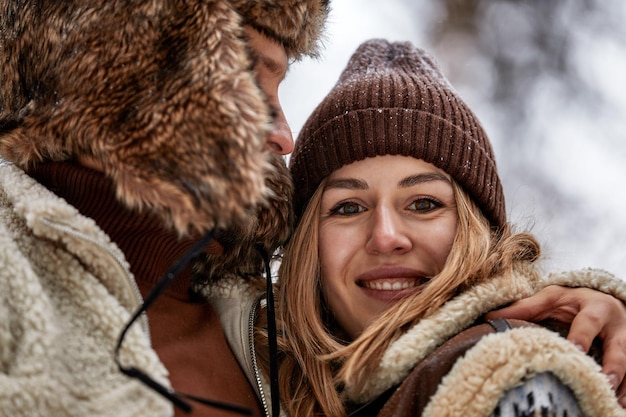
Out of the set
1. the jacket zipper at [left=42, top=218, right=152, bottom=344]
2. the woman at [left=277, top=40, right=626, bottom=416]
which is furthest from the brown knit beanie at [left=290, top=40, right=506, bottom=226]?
the jacket zipper at [left=42, top=218, right=152, bottom=344]

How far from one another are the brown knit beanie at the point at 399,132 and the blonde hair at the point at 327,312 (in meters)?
0.07

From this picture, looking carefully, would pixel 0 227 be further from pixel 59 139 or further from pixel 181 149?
pixel 181 149

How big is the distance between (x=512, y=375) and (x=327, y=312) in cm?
86

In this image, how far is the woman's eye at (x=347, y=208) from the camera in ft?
6.34

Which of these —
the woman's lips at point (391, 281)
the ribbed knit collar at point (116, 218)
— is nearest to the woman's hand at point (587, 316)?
the woman's lips at point (391, 281)

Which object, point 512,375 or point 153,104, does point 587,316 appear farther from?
point 153,104

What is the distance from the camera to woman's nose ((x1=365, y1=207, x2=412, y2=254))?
178 centimetres

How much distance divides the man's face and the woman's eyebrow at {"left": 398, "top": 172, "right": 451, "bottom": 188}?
0.35 m

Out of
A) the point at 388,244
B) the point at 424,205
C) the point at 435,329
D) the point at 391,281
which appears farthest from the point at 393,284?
the point at 435,329

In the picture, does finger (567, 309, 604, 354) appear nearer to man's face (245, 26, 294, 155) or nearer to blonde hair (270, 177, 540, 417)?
blonde hair (270, 177, 540, 417)

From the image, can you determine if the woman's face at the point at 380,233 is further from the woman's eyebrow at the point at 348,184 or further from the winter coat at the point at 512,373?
the winter coat at the point at 512,373

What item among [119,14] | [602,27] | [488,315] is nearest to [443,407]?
[488,315]

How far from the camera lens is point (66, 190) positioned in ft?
4.70

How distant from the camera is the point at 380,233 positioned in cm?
179
